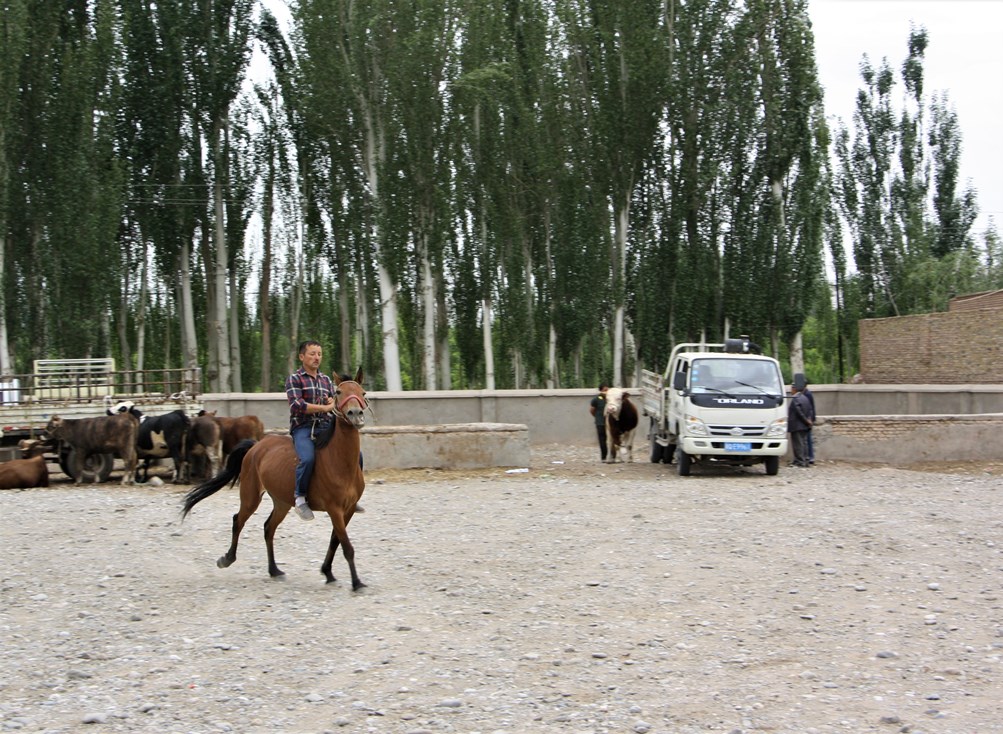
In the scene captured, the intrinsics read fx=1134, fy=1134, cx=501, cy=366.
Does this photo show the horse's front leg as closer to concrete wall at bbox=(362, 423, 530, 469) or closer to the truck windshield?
concrete wall at bbox=(362, 423, 530, 469)

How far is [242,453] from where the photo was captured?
1041 centimetres

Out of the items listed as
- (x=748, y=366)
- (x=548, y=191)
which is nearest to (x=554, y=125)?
(x=548, y=191)

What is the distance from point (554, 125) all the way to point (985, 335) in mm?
14894

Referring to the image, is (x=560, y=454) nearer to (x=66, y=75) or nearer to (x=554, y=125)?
(x=554, y=125)

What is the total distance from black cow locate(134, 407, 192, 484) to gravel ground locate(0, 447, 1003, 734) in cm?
453

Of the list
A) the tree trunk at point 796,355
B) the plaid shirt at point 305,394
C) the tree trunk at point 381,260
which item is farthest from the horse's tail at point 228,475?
the tree trunk at point 796,355

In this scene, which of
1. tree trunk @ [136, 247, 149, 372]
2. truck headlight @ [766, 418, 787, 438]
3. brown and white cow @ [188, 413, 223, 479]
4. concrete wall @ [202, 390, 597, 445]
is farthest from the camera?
tree trunk @ [136, 247, 149, 372]

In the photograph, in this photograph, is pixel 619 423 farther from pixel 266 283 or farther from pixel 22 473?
pixel 266 283

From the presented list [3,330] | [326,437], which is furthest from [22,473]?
[3,330]

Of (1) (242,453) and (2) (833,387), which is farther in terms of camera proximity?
(2) (833,387)

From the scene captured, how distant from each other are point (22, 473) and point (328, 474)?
12.2m

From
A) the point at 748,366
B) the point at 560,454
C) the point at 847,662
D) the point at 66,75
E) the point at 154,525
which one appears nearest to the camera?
the point at 847,662

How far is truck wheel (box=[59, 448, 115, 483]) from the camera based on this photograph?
19984mm

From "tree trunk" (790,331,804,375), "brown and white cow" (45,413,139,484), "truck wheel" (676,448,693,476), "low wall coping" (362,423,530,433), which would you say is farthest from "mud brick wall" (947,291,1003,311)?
"brown and white cow" (45,413,139,484)
